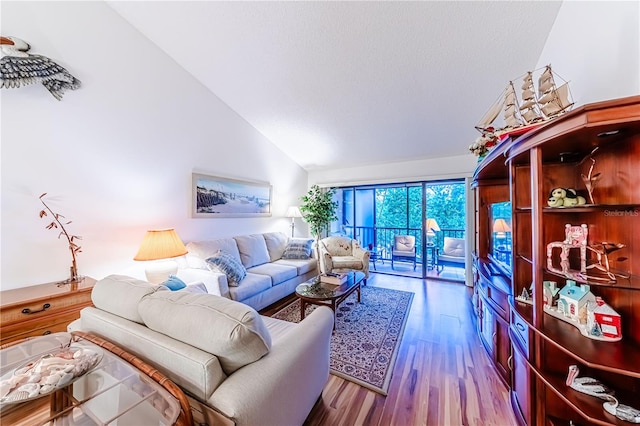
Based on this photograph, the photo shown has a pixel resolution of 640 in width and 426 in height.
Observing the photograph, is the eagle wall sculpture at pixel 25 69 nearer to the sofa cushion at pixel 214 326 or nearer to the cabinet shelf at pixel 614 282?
the sofa cushion at pixel 214 326

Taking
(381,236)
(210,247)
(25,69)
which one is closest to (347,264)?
(381,236)

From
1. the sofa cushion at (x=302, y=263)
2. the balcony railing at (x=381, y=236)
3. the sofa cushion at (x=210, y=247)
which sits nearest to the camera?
the sofa cushion at (x=210, y=247)

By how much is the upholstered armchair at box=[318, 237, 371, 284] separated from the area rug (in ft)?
1.53

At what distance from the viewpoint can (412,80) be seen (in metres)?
2.55

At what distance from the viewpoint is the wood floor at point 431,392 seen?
147cm

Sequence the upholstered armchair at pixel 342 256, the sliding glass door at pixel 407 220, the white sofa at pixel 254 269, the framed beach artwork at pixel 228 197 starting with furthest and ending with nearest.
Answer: the sliding glass door at pixel 407 220
the upholstered armchair at pixel 342 256
the framed beach artwork at pixel 228 197
the white sofa at pixel 254 269

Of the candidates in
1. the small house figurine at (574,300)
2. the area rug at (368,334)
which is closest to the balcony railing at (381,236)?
the area rug at (368,334)

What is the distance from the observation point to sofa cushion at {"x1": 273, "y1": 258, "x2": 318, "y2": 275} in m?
3.65

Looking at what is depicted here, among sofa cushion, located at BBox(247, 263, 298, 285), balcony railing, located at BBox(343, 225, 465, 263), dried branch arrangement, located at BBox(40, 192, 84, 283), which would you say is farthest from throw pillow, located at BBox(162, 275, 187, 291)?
balcony railing, located at BBox(343, 225, 465, 263)

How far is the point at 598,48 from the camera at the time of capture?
4.34ft

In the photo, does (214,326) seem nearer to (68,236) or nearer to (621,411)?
(621,411)

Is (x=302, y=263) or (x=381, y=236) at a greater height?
(x=381, y=236)

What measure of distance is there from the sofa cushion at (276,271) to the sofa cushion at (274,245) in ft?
1.10

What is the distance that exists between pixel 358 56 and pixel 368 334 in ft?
9.32
